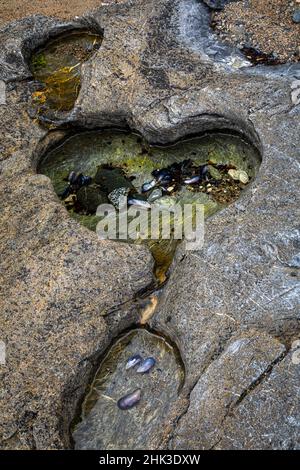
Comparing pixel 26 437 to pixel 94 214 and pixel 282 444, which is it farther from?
pixel 94 214

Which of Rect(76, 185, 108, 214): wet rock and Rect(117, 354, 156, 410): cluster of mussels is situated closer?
Rect(117, 354, 156, 410): cluster of mussels

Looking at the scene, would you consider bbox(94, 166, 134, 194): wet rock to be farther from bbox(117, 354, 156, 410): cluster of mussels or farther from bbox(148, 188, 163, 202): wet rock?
bbox(117, 354, 156, 410): cluster of mussels

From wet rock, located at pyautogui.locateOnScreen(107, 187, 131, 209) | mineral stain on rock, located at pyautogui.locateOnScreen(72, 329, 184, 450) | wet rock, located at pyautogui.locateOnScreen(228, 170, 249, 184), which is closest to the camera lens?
mineral stain on rock, located at pyautogui.locateOnScreen(72, 329, 184, 450)

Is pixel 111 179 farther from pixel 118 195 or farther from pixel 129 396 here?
pixel 129 396

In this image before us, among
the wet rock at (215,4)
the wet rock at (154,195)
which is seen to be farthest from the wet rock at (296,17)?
the wet rock at (154,195)

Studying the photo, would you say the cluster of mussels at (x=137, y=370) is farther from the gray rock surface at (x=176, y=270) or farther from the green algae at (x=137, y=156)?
the green algae at (x=137, y=156)

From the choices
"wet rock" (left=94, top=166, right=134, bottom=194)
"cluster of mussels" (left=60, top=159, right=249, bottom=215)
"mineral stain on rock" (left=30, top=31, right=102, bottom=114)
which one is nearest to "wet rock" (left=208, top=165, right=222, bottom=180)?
"cluster of mussels" (left=60, top=159, right=249, bottom=215)

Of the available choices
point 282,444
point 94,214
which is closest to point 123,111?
point 94,214
